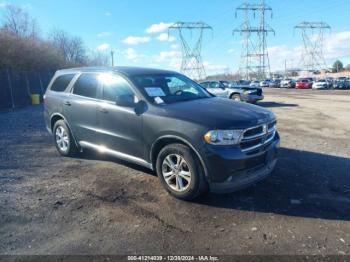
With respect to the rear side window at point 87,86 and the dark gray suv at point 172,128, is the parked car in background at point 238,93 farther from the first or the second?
the rear side window at point 87,86

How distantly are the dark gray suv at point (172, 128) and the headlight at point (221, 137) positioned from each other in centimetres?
1

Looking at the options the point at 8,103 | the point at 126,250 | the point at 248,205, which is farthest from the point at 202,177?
the point at 8,103

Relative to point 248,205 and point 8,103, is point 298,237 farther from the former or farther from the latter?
point 8,103

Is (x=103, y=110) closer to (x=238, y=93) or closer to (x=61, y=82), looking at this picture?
(x=61, y=82)

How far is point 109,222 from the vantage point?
3.96 m

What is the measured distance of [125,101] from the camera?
4.99 metres

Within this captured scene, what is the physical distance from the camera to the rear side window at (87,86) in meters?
5.80

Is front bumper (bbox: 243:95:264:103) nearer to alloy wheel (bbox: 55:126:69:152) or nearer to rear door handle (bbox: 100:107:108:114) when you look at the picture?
alloy wheel (bbox: 55:126:69:152)

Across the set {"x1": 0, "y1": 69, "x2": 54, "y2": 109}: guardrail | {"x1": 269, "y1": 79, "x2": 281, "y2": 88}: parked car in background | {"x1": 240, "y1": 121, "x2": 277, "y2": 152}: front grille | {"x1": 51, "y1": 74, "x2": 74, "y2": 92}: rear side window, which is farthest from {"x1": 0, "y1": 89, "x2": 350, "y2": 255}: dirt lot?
{"x1": 269, "y1": 79, "x2": 281, "y2": 88}: parked car in background

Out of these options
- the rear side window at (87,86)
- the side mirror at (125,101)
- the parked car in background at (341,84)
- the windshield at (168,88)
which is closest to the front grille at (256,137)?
the windshield at (168,88)

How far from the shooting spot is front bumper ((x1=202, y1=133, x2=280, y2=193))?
4012 millimetres

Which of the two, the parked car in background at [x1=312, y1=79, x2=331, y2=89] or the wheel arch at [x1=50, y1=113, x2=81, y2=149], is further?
the parked car in background at [x1=312, y1=79, x2=331, y2=89]

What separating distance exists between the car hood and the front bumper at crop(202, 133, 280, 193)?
34 cm

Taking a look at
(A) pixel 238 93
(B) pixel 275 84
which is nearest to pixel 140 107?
(A) pixel 238 93
